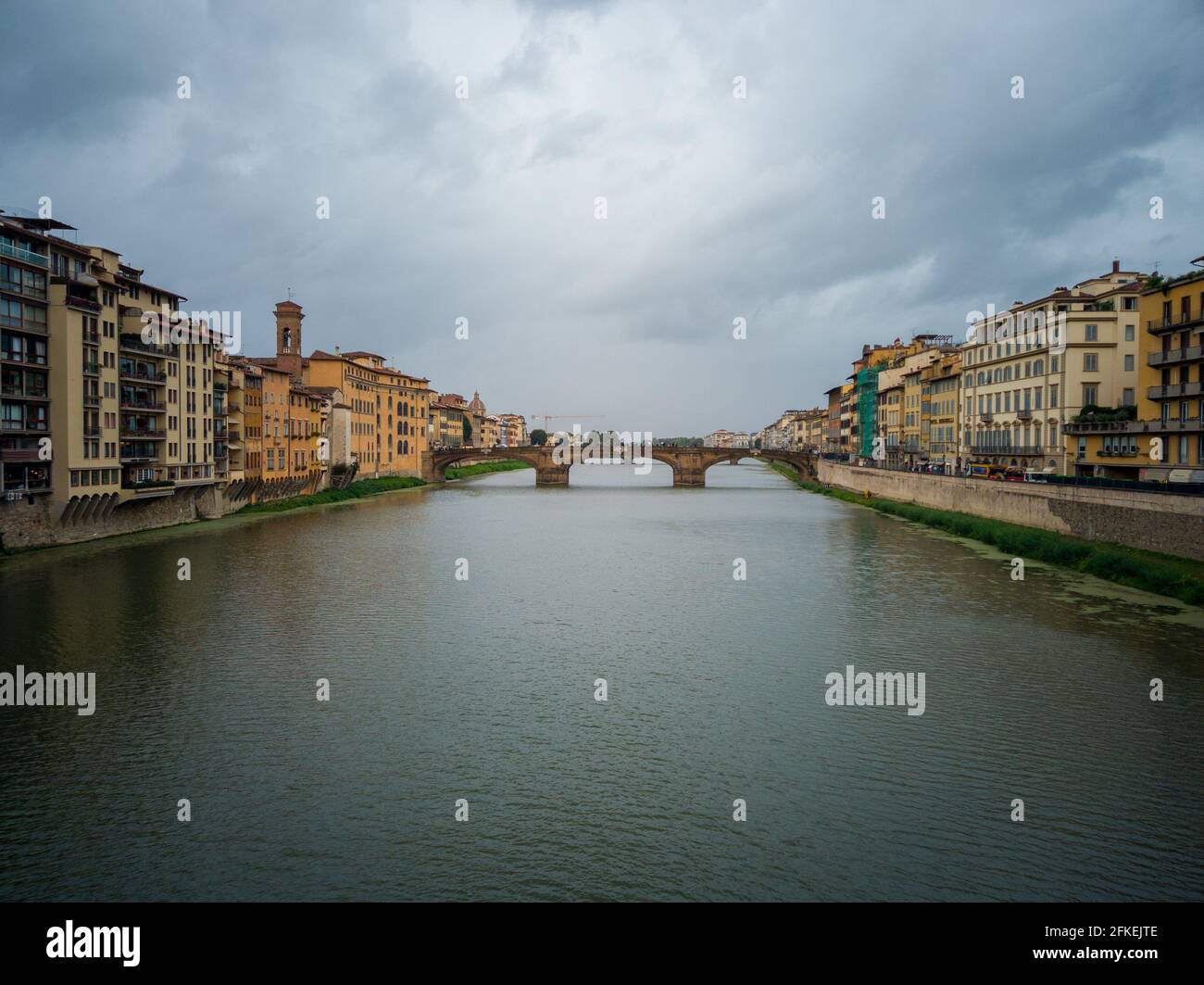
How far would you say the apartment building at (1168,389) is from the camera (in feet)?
108

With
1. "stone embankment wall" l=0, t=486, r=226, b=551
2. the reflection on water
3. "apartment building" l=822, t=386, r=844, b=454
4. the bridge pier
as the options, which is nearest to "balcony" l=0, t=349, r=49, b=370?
"stone embankment wall" l=0, t=486, r=226, b=551

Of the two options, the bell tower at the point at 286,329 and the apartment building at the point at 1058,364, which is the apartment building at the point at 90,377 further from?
the apartment building at the point at 1058,364

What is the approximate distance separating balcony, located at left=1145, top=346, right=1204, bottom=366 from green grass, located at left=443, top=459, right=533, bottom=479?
68821 millimetres

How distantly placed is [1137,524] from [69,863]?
31.0m

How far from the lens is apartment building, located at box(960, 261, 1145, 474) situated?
43.1m

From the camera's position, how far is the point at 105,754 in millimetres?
13570

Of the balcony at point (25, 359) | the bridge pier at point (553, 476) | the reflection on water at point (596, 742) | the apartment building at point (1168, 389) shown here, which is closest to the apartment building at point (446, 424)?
the bridge pier at point (553, 476)

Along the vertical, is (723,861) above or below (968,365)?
below

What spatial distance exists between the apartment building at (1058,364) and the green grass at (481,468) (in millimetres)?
56331

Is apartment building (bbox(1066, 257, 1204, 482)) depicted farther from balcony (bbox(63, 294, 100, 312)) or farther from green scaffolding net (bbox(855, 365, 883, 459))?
green scaffolding net (bbox(855, 365, 883, 459))

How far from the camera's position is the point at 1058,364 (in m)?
44.1
